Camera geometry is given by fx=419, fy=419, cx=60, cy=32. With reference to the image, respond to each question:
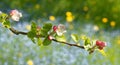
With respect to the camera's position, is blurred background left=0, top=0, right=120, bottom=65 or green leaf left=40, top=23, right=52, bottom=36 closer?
green leaf left=40, top=23, right=52, bottom=36

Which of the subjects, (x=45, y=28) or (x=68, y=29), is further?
(x=68, y=29)

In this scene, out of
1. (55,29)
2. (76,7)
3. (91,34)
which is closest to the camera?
(55,29)

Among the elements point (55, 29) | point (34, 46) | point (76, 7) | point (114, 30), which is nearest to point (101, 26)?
point (114, 30)

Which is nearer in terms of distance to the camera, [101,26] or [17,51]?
[17,51]

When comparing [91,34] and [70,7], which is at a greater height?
[70,7]

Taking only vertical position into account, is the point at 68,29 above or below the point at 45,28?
above

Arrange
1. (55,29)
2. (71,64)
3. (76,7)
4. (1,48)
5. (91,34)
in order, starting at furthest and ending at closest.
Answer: (76,7) → (91,34) → (1,48) → (71,64) → (55,29)

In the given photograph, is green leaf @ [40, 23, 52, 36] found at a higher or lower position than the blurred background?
lower

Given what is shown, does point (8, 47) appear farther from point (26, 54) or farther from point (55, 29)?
point (55, 29)
